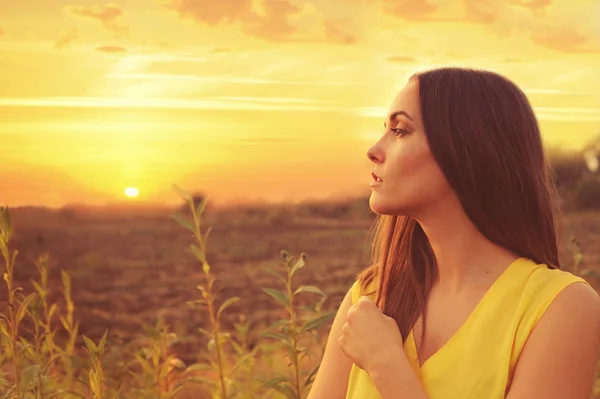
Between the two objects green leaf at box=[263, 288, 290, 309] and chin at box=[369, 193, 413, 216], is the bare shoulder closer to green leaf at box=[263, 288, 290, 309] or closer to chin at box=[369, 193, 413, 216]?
chin at box=[369, 193, 413, 216]

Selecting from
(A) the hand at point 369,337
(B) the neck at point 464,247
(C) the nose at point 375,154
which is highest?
(C) the nose at point 375,154

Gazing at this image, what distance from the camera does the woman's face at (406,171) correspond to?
184 cm

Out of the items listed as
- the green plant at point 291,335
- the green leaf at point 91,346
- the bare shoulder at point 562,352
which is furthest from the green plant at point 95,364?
the bare shoulder at point 562,352

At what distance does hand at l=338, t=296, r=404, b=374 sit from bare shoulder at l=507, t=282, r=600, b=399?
265 millimetres

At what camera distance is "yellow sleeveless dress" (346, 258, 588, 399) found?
1.75m

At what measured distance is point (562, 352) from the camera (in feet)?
5.51

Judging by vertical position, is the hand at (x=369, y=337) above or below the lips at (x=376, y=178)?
below

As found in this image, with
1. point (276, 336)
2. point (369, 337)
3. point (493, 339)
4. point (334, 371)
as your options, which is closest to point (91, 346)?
point (276, 336)

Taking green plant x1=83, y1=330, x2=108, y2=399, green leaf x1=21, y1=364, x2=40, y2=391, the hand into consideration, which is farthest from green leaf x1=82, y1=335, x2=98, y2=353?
the hand

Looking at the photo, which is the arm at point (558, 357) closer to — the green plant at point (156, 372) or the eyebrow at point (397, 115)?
the eyebrow at point (397, 115)

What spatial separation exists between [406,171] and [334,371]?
1.74 feet

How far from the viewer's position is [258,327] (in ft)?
18.2

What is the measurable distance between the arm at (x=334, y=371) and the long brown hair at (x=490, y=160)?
0.14 m

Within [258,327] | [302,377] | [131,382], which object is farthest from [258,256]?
[302,377]
